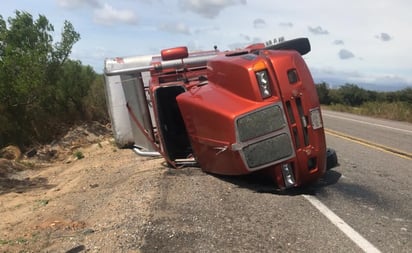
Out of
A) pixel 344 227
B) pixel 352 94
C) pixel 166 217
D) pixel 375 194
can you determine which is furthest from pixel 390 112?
pixel 352 94

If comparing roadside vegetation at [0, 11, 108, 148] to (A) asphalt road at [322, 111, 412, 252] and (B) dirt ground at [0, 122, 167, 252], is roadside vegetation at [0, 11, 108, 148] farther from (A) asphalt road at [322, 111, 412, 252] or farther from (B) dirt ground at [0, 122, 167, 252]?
(A) asphalt road at [322, 111, 412, 252]

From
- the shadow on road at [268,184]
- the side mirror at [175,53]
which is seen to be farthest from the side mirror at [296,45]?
the side mirror at [175,53]

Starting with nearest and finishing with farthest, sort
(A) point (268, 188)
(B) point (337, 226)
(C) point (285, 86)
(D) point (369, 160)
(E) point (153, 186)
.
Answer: (B) point (337, 226), (C) point (285, 86), (A) point (268, 188), (E) point (153, 186), (D) point (369, 160)

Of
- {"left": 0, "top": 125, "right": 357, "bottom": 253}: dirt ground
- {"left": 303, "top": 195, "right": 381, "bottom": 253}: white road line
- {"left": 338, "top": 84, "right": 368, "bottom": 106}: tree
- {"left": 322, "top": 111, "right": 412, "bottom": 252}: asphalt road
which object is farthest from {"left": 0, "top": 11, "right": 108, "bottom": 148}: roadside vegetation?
{"left": 338, "top": 84, "right": 368, "bottom": 106}: tree

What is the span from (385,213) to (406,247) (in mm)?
1205

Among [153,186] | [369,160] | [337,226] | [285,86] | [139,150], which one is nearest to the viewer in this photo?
[337,226]

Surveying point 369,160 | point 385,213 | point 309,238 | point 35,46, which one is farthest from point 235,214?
point 35,46

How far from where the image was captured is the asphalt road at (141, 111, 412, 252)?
5031 mm

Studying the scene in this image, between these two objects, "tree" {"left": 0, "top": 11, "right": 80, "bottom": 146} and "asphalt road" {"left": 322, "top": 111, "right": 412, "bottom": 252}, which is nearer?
"asphalt road" {"left": 322, "top": 111, "right": 412, "bottom": 252}

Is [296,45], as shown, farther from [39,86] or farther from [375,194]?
[39,86]

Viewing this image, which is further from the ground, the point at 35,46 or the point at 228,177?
the point at 35,46

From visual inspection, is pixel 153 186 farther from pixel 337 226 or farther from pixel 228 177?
pixel 337 226

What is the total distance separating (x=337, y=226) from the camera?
5.52 metres

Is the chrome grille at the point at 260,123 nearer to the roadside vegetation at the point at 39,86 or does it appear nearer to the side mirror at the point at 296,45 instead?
the side mirror at the point at 296,45
